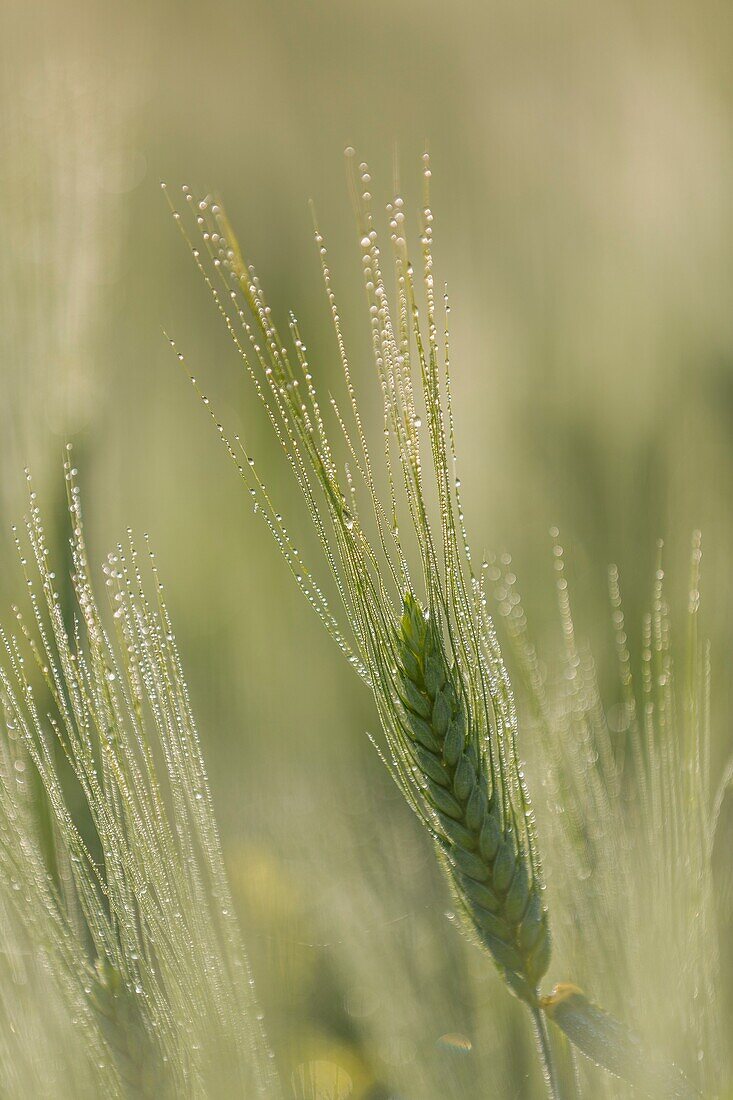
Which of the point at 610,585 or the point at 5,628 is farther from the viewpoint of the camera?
the point at 610,585

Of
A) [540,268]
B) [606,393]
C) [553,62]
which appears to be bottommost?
[606,393]

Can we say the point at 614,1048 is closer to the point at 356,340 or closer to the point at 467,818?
the point at 467,818

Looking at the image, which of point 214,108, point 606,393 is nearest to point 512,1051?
point 606,393

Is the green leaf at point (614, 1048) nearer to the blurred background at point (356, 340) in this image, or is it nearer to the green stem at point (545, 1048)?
the green stem at point (545, 1048)

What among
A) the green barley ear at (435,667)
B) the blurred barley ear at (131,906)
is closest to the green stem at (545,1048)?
the green barley ear at (435,667)

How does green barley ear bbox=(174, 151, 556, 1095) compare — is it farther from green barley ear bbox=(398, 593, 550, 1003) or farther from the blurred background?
the blurred background

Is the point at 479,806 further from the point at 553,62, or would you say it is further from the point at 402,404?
the point at 553,62

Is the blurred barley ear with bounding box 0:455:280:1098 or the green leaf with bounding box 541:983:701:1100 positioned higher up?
the blurred barley ear with bounding box 0:455:280:1098

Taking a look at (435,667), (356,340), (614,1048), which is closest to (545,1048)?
(614,1048)

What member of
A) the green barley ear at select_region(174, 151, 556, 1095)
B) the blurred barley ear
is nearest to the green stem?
the green barley ear at select_region(174, 151, 556, 1095)
